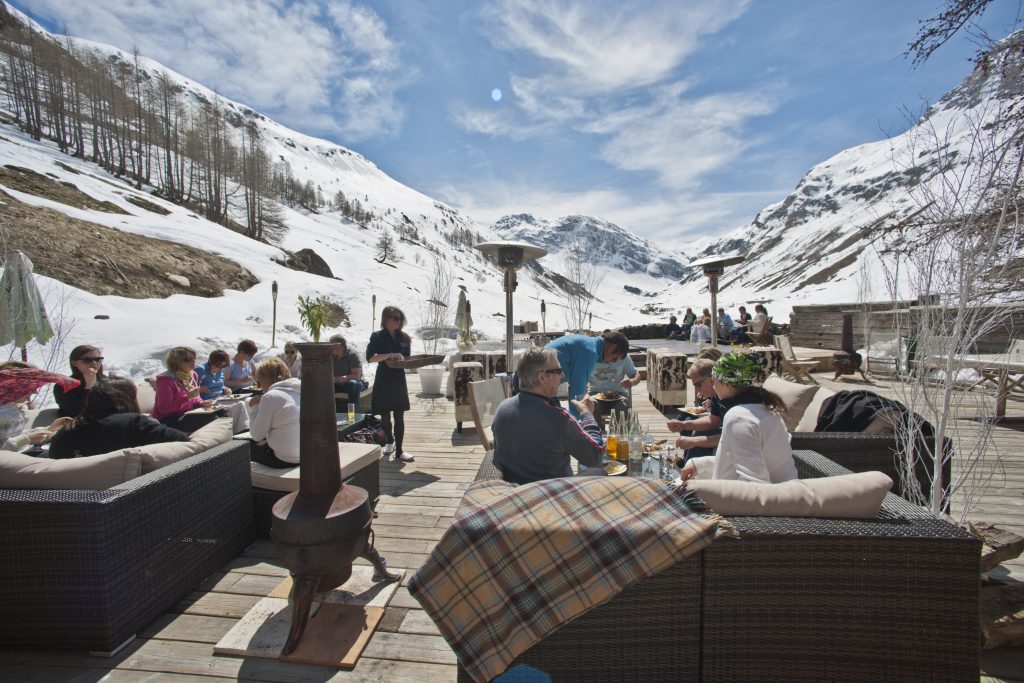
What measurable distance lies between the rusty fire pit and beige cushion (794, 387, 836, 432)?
3.29 metres

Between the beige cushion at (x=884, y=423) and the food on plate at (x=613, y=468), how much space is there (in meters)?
1.65

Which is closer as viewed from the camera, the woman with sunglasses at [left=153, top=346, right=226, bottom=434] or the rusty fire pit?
the rusty fire pit

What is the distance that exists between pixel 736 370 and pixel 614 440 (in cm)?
81

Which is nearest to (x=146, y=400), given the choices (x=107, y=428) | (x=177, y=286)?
(x=107, y=428)

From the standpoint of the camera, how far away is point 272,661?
2117 mm

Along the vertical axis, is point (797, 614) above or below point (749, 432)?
below

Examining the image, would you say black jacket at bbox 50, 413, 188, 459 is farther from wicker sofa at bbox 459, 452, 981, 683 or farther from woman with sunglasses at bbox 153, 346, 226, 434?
wicker sofa at bbox 459, 452, 981, 683

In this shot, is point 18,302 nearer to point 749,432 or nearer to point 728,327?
point 749,432

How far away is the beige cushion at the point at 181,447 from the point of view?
2.47m

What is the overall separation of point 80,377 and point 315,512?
299 centimetres

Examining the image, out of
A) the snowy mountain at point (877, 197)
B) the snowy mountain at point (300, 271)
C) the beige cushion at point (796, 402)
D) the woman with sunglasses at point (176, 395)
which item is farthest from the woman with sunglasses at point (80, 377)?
the beige cushion at point (796, 402)

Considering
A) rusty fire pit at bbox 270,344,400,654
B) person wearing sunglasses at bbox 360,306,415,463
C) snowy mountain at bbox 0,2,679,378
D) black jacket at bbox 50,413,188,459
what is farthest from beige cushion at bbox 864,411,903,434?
snowy mountain at bbox 0,2,679,378

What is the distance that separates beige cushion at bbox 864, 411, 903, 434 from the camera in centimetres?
297

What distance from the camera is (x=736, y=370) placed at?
2439 millimetres
